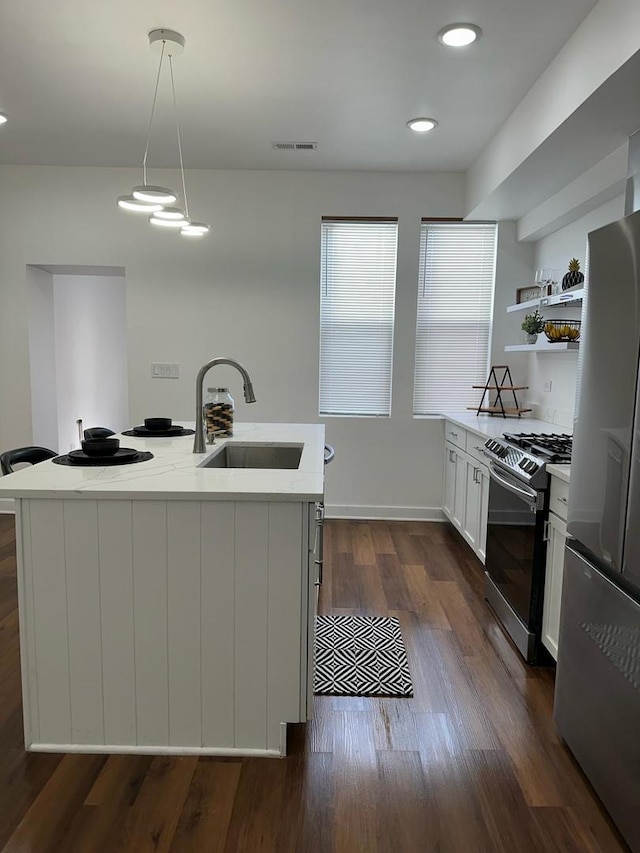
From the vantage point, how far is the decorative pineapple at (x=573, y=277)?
325cm

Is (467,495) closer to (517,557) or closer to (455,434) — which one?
(455,434)

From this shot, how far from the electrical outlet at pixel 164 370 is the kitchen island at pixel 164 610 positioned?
2.77 meters

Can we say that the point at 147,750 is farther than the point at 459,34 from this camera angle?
No

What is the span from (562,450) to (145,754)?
2059 millimetres

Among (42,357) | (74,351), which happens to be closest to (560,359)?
(42,357)

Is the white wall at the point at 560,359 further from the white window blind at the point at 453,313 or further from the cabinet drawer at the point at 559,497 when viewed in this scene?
the cabinet drawer at the point at 559,497

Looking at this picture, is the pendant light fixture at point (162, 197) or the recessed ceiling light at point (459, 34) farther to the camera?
the recessed ceiling light at point (459, 34)

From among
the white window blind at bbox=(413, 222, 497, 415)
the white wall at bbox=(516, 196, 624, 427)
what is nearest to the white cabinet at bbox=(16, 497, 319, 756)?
the white wall at bbox=(516, 196, 624, 427)

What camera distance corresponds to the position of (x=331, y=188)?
4.41 m

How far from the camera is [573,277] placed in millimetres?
3303

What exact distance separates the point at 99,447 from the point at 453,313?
3297 millimetres

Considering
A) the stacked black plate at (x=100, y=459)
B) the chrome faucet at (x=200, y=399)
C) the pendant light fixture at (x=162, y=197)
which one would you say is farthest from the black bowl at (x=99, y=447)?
the pendant light fixture at (x=162, y=197)

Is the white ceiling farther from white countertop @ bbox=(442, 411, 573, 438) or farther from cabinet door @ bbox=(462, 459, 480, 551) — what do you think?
cabinet door @ bbox=(462, 459, 480, 551)

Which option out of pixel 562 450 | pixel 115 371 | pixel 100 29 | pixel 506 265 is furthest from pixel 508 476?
pixel 115 371
